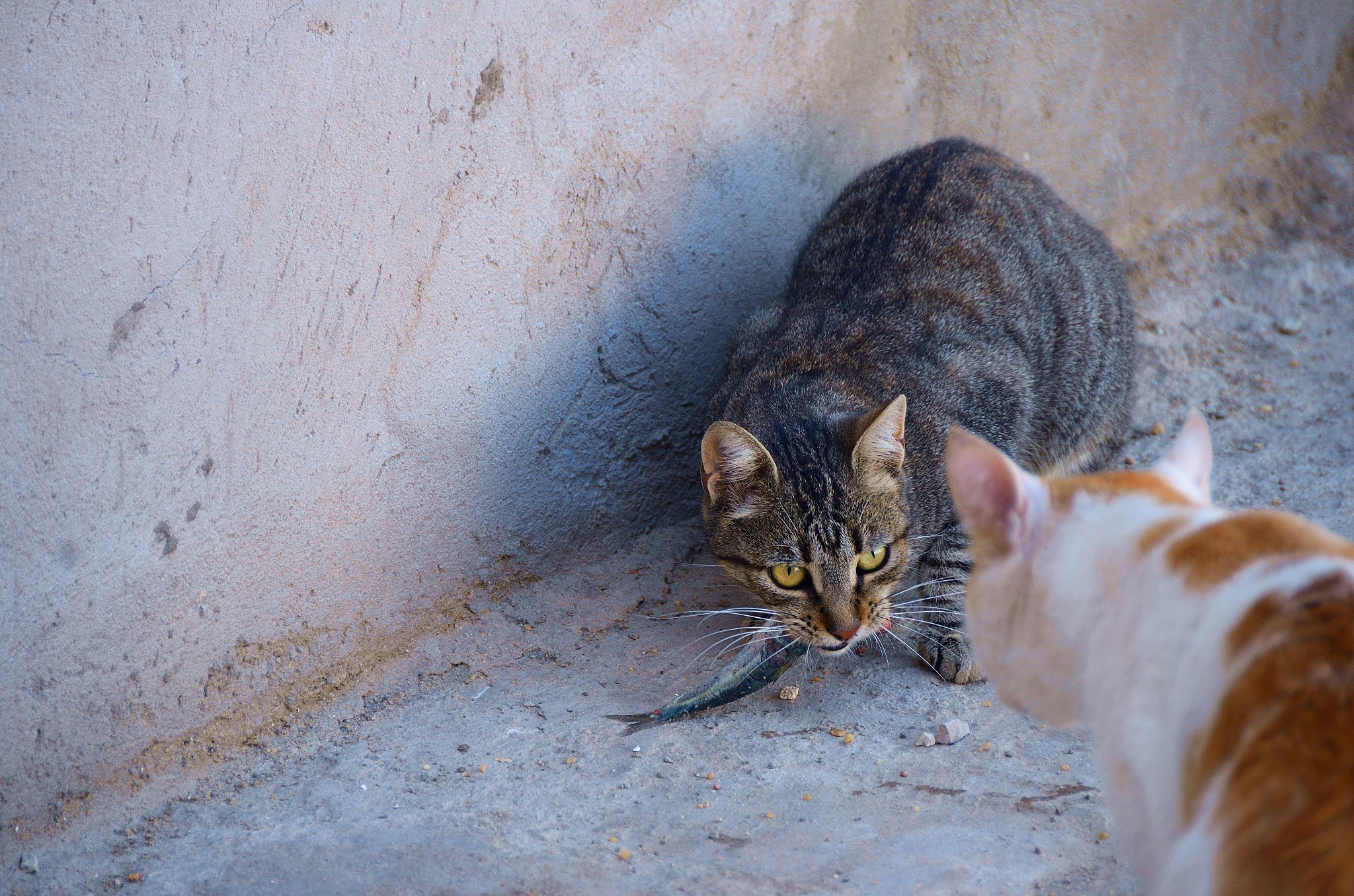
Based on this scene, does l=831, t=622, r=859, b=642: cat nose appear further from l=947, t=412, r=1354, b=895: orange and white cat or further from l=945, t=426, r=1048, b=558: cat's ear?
l=945, t=426, r=1048, b=558: cat's ear

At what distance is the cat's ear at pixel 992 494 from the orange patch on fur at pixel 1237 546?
0.73 ft

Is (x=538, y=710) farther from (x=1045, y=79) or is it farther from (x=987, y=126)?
(x=1045, y=79)

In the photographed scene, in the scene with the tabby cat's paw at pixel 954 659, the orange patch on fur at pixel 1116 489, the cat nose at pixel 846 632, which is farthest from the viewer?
the tabby cat's paw at pixel 954 659

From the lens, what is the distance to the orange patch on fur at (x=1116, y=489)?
1.76 metres

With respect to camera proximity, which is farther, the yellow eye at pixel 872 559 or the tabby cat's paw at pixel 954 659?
the tabby cat's paw at pixel 954 659

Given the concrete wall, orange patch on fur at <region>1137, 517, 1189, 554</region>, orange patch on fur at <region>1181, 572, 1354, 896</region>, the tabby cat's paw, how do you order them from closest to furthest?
orange patch on fur at <region>1181, 572, 1354, 896</region>, orange patch on fur at <region>1137, 517, 1189, 554</region>, the concrete wall, the tabby cat's paw

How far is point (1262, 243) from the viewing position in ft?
17.1

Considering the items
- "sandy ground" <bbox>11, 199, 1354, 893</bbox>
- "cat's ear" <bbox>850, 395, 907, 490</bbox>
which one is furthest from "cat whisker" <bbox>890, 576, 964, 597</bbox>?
"cat's ear" <bbox>850, 395, 907, 490</bbox>

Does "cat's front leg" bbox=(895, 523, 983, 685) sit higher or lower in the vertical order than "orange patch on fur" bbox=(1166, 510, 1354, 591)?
lower

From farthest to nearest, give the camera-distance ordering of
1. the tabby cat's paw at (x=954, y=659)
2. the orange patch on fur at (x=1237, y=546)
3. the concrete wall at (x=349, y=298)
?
the tabby cat's paw at (x=954, y=659), the concrete wall at (x=349, y=298), the orange patch on fur at (x=1237, y=546)

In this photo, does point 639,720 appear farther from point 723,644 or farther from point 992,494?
point 992,494

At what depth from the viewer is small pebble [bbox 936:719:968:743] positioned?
2961 mm

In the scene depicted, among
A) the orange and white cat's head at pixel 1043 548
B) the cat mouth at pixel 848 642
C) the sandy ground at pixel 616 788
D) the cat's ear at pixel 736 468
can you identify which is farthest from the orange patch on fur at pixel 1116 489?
the cat mouth at pixel 848 642

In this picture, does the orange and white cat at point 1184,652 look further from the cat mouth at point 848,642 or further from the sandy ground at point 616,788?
the cat mouth at point 848,642
